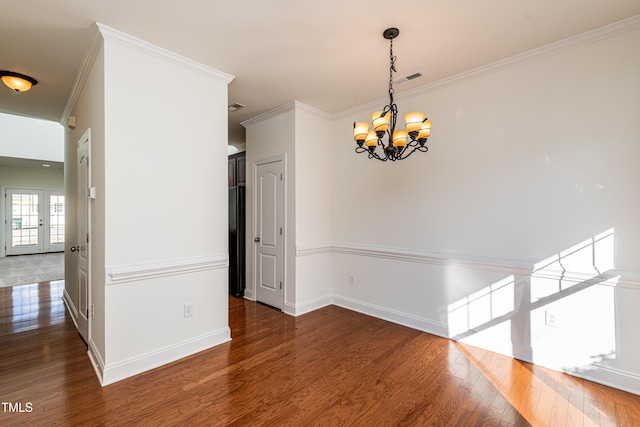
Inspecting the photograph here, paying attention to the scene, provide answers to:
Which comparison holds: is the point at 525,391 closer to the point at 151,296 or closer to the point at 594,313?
the point at 594,313

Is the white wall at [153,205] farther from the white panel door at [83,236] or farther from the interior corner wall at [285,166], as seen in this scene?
the interior corner wall at [285,166]

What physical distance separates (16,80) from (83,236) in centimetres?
172

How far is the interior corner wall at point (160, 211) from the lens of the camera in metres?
2.35

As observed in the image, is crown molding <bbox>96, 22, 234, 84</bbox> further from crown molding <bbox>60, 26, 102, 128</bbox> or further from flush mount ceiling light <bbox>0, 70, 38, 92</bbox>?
flush mount ceiling light <bbox>0, 70, 38, 92</bbox>

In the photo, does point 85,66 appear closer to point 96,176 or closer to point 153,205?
point 96,176

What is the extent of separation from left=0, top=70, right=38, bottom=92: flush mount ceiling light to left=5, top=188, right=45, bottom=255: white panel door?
8005mm

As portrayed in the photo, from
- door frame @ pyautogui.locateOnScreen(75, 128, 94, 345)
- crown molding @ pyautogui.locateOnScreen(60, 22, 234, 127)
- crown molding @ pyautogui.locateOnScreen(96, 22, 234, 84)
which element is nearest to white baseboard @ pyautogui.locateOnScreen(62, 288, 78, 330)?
door frame @ pyautogui.locateOnScreen(75, 128, 94, 345)

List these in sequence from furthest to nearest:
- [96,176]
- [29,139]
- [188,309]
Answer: [29,139], [188,309], [96,176]

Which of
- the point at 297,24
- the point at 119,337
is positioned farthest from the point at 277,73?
the point at 119,337

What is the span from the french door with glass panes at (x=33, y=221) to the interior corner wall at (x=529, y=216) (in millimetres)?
10870

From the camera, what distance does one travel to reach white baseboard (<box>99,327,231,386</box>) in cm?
231

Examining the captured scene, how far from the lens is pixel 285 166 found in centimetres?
395

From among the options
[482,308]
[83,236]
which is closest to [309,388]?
[482,308]

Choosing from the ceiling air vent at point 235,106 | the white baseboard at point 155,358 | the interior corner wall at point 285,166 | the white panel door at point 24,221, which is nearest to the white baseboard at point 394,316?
the interior corner wall at point 285,166
